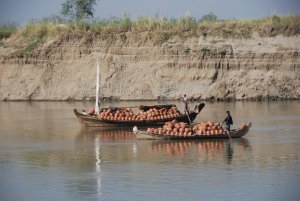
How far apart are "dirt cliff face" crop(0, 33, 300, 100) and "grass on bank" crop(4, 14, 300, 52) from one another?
1.51 feet

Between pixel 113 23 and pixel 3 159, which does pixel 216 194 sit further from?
pixel 113 23

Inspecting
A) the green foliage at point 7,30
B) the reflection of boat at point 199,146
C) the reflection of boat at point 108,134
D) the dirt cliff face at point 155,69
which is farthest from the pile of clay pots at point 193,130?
the green foliage at point 7,30

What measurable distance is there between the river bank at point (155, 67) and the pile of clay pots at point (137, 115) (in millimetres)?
16465

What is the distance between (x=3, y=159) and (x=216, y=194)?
8.66m

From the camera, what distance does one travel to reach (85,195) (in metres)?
20.8

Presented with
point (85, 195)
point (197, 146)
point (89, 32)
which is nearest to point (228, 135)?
point (197, 146)

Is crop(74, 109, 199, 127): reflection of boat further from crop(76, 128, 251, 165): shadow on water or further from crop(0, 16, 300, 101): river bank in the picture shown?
crop(0, 16, 300, 101): river bank

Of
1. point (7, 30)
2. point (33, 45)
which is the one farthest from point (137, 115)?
point (7, 30)

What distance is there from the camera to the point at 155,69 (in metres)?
54.6

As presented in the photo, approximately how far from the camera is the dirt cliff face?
52438mm

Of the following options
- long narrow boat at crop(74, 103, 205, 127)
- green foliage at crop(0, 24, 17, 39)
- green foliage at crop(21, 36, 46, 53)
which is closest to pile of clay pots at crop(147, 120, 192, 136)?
long narrow boat at crop(74, 103, 205, 127)

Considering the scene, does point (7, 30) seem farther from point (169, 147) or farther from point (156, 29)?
point (169, 147)

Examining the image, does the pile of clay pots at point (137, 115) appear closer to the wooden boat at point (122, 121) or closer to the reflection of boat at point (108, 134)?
the wooden boat at point (122, 121)

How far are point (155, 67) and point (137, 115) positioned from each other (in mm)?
19266
